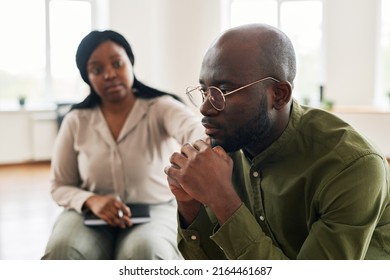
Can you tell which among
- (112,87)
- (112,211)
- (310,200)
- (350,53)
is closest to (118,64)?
(112,87)

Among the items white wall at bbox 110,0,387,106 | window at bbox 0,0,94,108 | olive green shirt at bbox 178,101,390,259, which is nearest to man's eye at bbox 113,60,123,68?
window at bbox 0,0,94,108

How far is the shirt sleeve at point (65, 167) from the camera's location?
1.70 metres

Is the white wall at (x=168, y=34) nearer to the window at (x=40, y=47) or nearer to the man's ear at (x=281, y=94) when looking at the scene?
the window at (x=40, y=47)

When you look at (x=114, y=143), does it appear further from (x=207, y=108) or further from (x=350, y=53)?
(x=350, y=53)

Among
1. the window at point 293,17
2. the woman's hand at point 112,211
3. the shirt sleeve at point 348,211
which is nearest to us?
the shirt sleeve at point 348,211

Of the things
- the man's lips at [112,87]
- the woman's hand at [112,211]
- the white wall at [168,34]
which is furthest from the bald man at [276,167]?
the white wall at [168,34]

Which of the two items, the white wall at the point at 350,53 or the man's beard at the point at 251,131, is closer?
the man's beard at the point at 251,131

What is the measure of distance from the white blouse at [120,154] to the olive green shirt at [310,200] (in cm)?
71

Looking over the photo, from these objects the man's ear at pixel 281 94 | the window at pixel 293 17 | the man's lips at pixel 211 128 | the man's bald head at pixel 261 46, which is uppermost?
the window at pixel 293 17

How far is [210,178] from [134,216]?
0.80 m

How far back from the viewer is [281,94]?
2.91 ft
